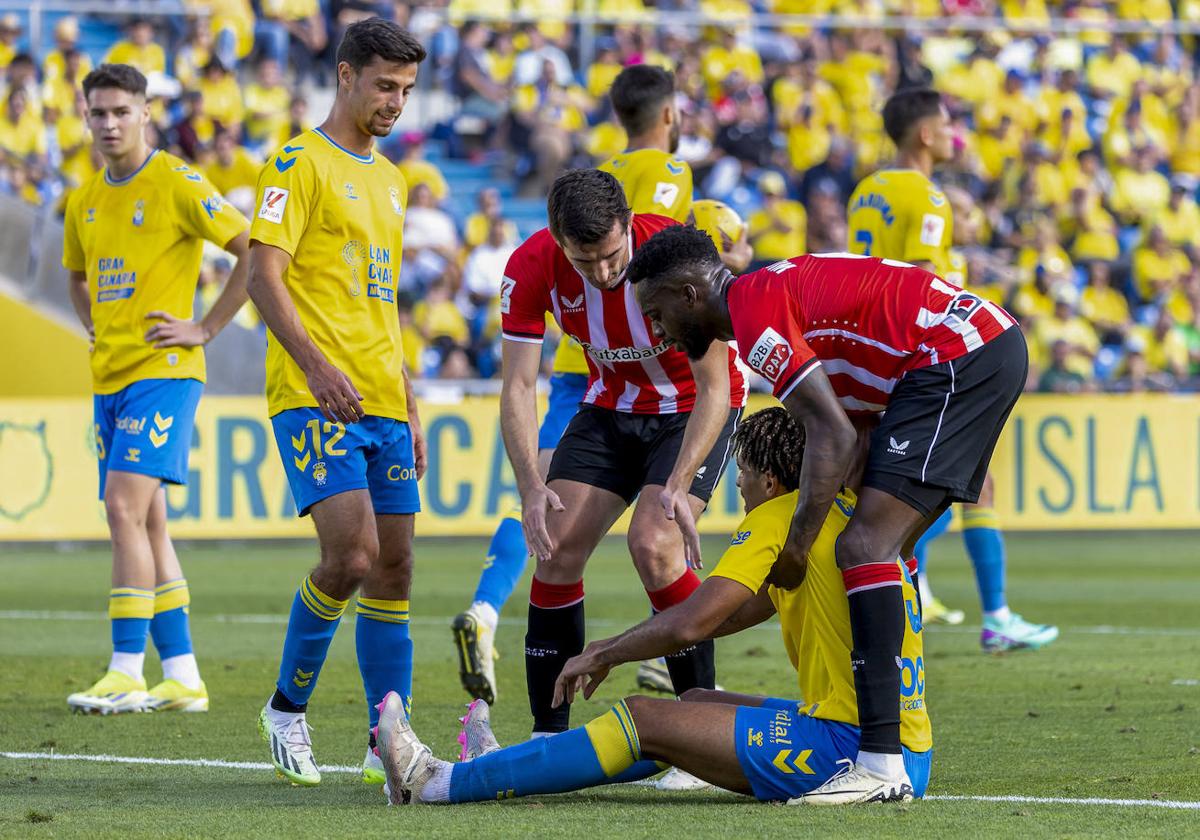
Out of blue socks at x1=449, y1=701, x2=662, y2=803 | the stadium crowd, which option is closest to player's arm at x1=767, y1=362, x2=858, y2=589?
blue socks at x1=449, y1=701, x2=662, y2=803

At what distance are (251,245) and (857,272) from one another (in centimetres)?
193

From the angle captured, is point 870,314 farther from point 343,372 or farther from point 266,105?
point 266,105

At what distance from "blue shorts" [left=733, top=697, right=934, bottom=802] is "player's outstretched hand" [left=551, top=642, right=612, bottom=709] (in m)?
0.40

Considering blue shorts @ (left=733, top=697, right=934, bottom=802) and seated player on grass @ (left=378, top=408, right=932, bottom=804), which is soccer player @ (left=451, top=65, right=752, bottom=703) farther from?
blue shorts @ (left=733, top=697, right=934, bottom=802)

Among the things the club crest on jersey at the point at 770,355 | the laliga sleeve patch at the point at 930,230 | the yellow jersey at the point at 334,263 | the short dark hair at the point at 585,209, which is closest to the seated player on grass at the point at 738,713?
the club crest on jersey at the point at 770,355

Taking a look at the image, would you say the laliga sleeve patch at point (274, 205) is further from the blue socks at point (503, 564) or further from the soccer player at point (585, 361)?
the blue socks at point (503, 564)

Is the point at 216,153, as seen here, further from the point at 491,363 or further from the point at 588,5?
the point at 588,5

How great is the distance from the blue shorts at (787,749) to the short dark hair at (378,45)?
2.40 meters

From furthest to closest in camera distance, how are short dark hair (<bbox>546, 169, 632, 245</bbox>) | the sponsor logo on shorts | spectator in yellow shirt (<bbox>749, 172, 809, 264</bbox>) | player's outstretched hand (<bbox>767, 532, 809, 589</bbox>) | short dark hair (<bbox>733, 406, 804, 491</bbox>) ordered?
1. spectator in yellow shirt (<bbox>749, 172, 809, 264</bbox>)
2. the sponsor logo on shorts
3. short dark hair (<bbox>546, 169, 632, 245</bbox>)
4. short dark hair (<bbox>733, 406, 804, 491</bbox>)
5. player's outstretched hand (<bbox>767, 532, 809, 589</bbox>)

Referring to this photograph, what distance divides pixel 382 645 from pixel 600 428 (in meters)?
1.06

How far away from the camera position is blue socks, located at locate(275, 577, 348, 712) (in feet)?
19.4

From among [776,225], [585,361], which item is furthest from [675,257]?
[776,225]

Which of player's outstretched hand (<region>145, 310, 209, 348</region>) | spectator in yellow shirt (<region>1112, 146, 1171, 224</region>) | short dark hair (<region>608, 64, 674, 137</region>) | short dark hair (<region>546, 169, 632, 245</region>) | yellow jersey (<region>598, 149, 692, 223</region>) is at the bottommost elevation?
player's outstretched hand (<region>145, 310, 209, 348</region>)

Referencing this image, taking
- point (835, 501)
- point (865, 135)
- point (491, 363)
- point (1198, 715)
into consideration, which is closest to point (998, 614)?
point (1198, 715)
